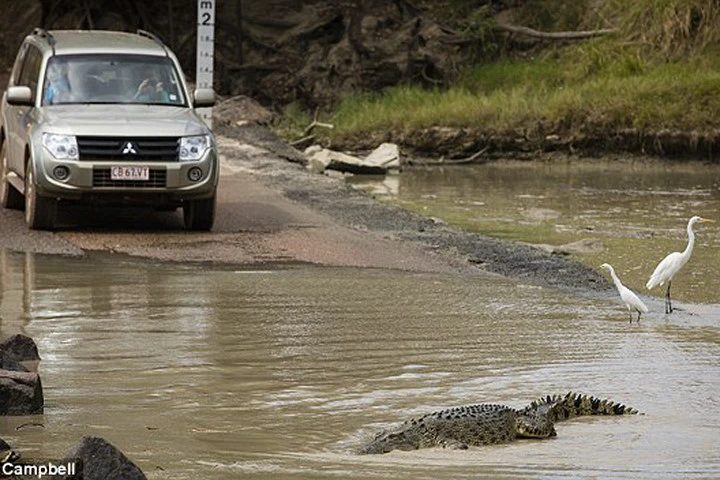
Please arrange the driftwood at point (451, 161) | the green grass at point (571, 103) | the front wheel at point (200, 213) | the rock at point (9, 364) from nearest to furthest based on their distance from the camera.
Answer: the rock at point (9, 364) → the front wheel at point (200, 213) → the driftwood at point (451, 161) → the green grass at point (571, 103)

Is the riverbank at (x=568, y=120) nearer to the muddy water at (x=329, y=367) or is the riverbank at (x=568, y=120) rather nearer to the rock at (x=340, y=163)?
the rock at (x=340, y=163)

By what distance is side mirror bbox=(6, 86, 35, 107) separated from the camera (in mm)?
16156

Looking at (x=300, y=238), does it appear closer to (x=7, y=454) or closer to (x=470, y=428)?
(x=470, y=428)

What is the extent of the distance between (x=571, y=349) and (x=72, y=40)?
853 cm

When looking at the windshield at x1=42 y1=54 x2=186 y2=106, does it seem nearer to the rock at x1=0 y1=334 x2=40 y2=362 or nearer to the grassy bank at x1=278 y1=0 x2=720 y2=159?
the rock at x1=0 y1=334 x2=40 y2=362

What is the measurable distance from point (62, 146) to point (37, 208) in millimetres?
702

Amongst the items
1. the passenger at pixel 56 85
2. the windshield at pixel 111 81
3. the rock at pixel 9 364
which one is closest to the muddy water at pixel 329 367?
the rock at pixel 9 364

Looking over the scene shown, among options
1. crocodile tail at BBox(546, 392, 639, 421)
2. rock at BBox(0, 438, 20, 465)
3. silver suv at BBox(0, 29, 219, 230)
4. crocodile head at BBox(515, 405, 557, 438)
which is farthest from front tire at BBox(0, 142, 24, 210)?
rock at BBox(0, 438, 20, 465)

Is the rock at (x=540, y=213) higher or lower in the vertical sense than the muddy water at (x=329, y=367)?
lower

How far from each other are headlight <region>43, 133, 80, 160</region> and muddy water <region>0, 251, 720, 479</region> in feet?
4.49

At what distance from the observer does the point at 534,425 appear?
821cm

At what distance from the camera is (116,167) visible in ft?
50.7

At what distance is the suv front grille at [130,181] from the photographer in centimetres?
1545

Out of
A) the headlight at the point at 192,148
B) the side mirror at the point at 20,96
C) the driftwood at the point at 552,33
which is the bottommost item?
the driftwood at the point at 552,33
